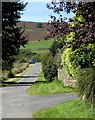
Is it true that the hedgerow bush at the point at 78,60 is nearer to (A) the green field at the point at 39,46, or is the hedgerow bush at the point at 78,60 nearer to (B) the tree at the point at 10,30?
(B) the tree at the point at 10,30

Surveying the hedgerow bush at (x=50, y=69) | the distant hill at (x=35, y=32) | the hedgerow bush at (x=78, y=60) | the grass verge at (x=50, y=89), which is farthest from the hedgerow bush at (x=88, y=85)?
the distant hill at (x=35, y=32)

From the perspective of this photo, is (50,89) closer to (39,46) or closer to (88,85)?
(88,85)

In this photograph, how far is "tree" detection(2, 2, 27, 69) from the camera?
91.7 ft

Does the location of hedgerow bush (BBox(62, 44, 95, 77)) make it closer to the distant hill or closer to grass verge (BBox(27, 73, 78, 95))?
grass verge (BBox(27, 73, 78, 95))

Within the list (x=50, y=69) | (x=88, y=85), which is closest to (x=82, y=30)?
(x=88, y=85)

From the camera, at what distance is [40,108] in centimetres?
1095

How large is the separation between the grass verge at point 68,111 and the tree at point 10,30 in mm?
18221

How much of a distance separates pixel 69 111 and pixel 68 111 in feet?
0.14

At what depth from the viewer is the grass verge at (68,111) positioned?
9.23 meters

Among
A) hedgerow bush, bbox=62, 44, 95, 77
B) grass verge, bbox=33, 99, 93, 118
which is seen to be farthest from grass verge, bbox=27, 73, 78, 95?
grass verge, bbox=33, 99, 93, 118

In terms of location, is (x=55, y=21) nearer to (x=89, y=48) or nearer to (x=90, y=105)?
(x=89, y=48)

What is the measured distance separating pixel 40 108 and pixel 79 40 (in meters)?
3.18

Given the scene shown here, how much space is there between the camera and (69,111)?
9750mm

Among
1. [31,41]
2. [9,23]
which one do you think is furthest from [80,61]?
[31,41]
